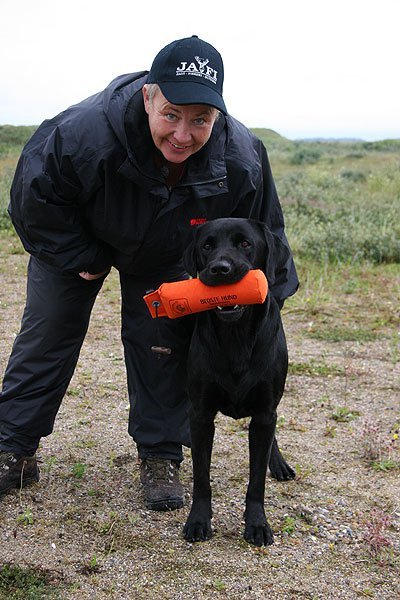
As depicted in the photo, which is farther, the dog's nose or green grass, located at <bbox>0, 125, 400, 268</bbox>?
green grass, located at <bbox>0, 125, 400, 268</bbox>

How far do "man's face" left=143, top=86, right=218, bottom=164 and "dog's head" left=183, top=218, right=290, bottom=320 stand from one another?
328 millimetres

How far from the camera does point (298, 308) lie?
22.3 feet

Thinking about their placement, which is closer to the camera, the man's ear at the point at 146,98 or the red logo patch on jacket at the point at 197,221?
the man's ear at the point at 146,98

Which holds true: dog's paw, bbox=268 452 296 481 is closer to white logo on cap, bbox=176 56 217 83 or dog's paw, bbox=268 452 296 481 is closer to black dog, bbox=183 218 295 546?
black dog, bbox=183 218 295 546

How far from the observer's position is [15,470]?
3521 mm

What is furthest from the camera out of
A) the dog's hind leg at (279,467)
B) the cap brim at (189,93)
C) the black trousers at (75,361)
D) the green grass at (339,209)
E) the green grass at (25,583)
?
the green grass at (339,209)

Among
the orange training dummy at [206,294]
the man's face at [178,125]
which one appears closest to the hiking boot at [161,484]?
the orange training dummy at [206,294]

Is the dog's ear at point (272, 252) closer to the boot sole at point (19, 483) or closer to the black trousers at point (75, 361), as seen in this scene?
the black trousers at point (75, 361)

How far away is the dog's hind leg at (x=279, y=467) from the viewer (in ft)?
12.4

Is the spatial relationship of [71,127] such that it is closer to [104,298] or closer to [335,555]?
[335,555]

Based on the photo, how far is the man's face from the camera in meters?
2.94

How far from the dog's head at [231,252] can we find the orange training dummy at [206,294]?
1.2 inches

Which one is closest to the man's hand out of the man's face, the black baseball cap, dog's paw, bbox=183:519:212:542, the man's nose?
the man's face

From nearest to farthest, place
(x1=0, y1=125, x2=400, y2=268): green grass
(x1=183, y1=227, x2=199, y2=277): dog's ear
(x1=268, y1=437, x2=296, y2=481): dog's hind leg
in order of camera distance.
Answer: (x1=183, y1=227, x2=199, y2=277): dog's ear
(x1=268, y1=437, x2=296, y2=481): dog's hind leg
(x1=0, y1=125, x2=400, y2=268): green grass
